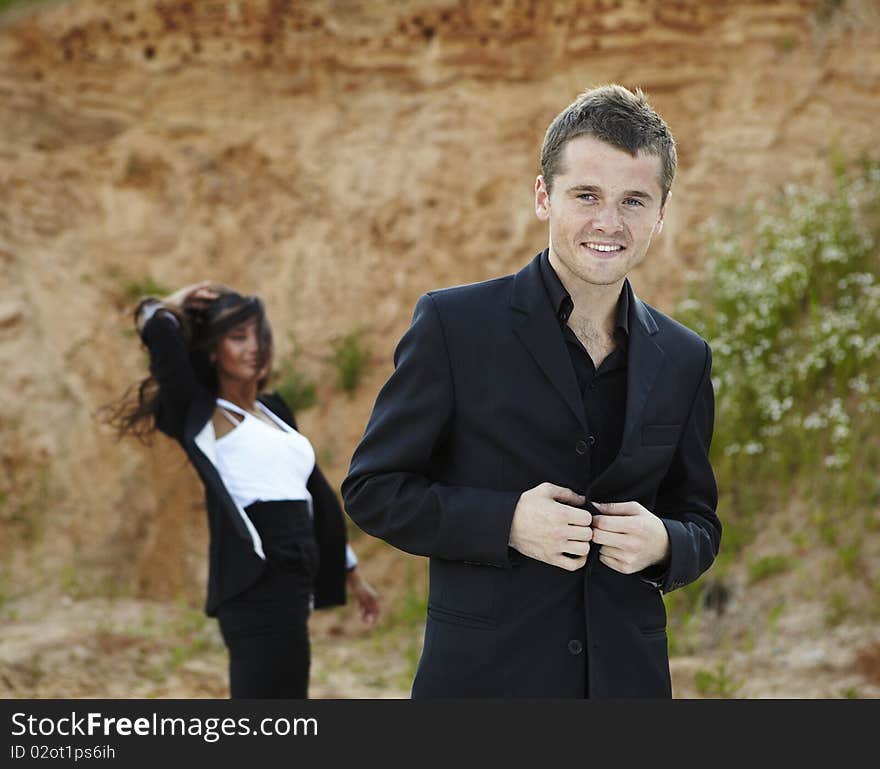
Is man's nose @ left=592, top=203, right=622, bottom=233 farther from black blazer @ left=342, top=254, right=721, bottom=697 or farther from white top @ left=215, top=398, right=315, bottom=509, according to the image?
white top @ left=215, top=398, right=315, bottom=509

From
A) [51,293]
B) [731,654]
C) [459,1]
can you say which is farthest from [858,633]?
[51,293]

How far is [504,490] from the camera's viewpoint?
1979 millimetres

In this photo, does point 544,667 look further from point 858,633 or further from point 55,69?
point 55,69

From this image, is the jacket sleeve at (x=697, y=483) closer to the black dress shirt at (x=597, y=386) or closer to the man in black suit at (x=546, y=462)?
the man in black suit at (x=546, y=462)

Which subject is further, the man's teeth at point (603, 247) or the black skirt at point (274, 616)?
the black skirt at point (274, 616)

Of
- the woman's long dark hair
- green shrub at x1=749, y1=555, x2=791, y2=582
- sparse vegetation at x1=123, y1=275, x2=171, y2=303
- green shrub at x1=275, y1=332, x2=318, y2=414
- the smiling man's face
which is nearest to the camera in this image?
the smiling man's face

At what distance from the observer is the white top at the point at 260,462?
371cm

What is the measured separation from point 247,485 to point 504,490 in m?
1.93

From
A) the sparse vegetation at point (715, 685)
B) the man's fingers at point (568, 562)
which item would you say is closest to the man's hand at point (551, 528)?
the man's fingers at point (568, 562)

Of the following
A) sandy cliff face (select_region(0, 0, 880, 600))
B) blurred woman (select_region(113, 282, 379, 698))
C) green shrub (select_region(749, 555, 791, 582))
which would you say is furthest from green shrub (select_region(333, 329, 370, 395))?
blurred woman (select_region(113, 282, 379, 698))

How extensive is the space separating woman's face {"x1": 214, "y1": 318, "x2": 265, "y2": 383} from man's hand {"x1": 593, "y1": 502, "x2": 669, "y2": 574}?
2332 millimetres

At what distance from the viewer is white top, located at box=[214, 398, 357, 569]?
371 centimetres

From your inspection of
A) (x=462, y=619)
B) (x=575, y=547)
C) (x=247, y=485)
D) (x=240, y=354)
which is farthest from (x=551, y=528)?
(x=240, y=354)

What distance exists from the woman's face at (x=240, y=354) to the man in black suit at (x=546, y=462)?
6.74 ft
